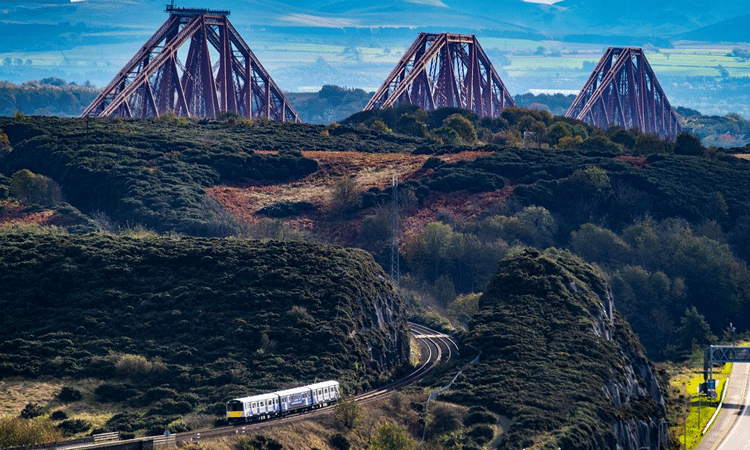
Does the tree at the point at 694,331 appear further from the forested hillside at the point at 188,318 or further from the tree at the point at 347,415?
the tree at the point at 347,415

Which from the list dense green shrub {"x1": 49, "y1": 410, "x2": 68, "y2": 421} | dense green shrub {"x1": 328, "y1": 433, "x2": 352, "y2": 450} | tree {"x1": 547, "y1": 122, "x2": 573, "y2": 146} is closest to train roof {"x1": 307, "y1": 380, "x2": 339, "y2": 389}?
dense green shrub {"x1": 328, "y1": 433, "x2": 352, "y2": 450}

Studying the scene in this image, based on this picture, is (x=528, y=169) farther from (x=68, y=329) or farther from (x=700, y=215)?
(x=68, y=329)

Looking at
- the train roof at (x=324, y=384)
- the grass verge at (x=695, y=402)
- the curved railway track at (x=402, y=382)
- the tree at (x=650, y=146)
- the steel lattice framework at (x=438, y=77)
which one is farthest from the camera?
the steel lattice framework at (x=438, y=77)

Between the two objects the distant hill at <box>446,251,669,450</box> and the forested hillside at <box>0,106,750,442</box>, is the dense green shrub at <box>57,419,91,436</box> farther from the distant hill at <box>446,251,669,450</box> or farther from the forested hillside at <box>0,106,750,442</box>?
the forested hillside at <box>0,106,750,442</box>

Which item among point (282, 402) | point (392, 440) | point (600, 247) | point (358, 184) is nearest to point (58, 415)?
point (282, 402)

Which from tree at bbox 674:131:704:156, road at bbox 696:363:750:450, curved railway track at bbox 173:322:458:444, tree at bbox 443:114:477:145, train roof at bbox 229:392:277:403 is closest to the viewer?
curved railway track at bbox 173:322:458:444

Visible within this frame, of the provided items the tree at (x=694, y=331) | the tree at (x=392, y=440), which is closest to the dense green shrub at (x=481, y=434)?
the tree at (x=392, y=440)

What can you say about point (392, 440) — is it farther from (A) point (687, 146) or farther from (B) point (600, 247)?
(A) point (687, 146)
